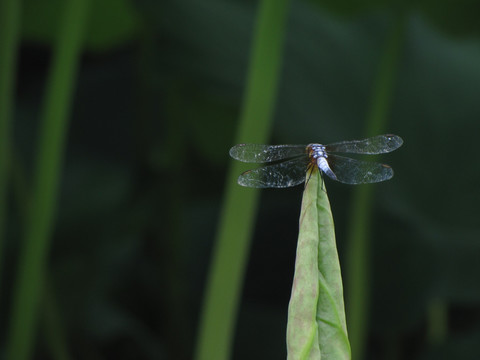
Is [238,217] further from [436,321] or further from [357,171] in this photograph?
[436,321]

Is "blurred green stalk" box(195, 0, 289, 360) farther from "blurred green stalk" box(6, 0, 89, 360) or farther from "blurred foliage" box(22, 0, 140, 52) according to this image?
"blurred foliage" box(22, 0, 140, 52)

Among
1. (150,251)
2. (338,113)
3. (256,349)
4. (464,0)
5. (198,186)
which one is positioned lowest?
(256,349)

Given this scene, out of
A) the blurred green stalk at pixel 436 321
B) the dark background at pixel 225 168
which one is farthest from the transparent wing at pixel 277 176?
the blurred green stalk at pixel 436 321

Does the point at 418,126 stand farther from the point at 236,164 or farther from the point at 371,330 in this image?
the point at 236,164

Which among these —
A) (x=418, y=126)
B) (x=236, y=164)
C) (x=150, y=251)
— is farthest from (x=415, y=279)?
(x=236, y=164)

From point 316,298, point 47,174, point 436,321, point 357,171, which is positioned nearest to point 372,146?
point 357,171

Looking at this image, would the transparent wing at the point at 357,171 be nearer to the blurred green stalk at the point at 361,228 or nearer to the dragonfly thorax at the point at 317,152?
the dragonfly thorax at the point at 317,152

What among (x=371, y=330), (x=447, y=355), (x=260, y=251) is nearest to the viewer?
(x=447, y=355)
